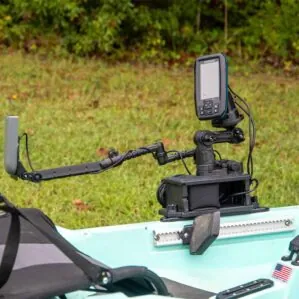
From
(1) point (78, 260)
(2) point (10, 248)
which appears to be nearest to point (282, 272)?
(1) point (78, 260)

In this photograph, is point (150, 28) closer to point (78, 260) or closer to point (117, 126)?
point (117, 126)

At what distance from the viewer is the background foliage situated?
1262 cm

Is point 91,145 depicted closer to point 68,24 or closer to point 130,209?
point 130,209

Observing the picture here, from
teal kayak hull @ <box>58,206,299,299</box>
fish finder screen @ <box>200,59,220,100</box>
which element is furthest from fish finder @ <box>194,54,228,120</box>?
teal kayak hull @ <box>58,206,299,299</box>

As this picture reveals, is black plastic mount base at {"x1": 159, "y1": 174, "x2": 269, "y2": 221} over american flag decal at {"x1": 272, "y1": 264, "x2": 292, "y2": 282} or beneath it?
over

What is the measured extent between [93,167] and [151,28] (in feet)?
31.6

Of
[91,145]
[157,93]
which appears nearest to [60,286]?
[91,145]

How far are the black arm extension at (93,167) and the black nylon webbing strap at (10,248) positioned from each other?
55 cm

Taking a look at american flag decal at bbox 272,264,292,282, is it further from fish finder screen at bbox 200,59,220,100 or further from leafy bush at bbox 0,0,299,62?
leafy bush at bbox 0,0,299,62

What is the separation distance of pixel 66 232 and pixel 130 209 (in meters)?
2.29

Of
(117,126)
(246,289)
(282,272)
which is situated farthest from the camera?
(117,126)

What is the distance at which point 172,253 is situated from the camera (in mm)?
3861

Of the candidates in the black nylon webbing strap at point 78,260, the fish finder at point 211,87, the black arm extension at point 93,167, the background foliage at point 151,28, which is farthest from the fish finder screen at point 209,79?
the background foliage at point 151,28

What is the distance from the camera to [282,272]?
12.0ft
